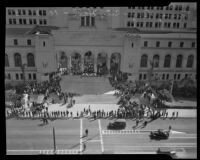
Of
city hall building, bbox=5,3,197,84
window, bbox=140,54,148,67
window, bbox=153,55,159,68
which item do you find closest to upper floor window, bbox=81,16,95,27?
city hall building, bbox=5,3,197,84

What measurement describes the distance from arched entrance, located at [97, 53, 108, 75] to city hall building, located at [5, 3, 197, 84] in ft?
0.79

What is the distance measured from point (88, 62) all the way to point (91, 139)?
13066mm

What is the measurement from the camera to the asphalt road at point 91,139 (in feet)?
75.6

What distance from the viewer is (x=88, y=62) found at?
3397cm

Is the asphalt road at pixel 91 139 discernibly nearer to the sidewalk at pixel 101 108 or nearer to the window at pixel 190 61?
the sidewalk at pixel 101 108

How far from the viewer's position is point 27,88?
31250 millimetres

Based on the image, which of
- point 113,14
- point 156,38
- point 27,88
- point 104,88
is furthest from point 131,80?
point 27,88

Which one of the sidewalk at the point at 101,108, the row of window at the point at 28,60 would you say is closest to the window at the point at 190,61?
the sidewalk at the point at 101,108

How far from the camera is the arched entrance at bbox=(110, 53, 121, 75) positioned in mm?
33600

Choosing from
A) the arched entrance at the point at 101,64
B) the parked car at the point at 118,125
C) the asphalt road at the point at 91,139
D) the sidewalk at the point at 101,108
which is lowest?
the asphalt road at the point at 91,139

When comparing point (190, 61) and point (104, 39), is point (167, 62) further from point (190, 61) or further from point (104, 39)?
point (104, 39)

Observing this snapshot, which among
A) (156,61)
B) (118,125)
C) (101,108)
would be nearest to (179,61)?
(156,61)

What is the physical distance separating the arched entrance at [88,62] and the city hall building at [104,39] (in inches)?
6.8

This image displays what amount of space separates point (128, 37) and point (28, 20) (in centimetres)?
1360
